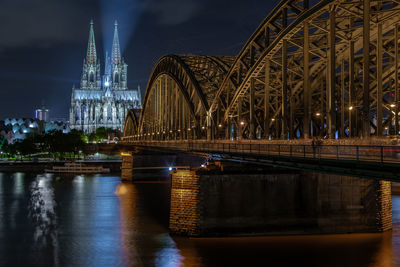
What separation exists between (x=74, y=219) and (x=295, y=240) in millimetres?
22723

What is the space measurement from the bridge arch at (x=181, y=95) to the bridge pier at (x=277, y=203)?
99.6ft

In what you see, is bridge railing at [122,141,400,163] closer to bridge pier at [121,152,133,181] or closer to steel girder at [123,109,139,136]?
bridge pier at [121,152,133,181]

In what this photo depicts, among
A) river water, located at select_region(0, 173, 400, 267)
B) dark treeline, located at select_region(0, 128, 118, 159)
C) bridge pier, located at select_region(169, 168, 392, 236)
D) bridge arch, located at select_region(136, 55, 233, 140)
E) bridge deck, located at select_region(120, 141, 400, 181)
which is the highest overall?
bridge arch, located at select_region(136, 55, 233, 140)

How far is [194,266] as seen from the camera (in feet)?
98.4

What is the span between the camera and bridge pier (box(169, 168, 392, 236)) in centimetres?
3431

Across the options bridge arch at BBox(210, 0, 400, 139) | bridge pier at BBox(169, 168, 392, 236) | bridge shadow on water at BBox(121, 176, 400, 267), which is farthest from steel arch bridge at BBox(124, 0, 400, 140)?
bridge shadow on water at BBox(121, 176, 400, 267)

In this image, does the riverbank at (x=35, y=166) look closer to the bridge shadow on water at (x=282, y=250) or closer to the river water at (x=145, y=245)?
the river water at (x=145, y=245)

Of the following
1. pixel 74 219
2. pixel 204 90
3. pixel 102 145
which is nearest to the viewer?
pixel 74 219

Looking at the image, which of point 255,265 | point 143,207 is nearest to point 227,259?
point 255,265

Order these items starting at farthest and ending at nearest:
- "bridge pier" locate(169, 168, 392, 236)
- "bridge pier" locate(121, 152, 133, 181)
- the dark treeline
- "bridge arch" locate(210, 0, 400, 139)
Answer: the dark treeline, "bridge pier" locate(121, 152, 133, 181), "bridge pier" locate(169, 168, 392, 236), "bridge arch" locate(210, 0, 400, 139)

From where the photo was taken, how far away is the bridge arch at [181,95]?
71625 mm

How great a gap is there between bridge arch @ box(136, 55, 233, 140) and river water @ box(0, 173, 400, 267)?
23378mm

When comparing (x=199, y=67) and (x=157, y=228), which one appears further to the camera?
(x=199, y=67)

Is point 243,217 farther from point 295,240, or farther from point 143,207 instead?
point 143,207
